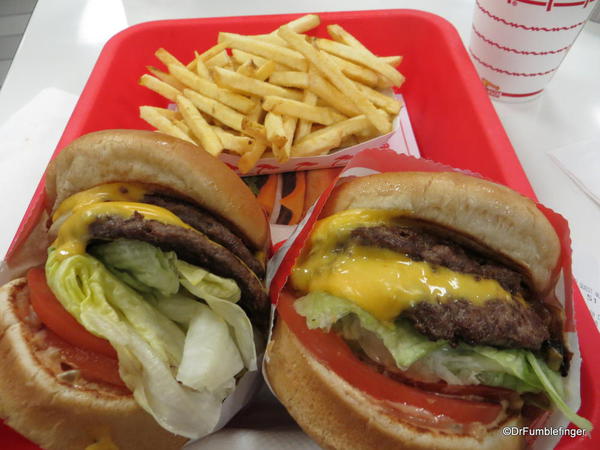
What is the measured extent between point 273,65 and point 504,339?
1.17m

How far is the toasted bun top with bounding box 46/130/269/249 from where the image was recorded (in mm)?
945

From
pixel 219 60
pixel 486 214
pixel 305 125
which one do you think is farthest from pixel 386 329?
pixel 219 60

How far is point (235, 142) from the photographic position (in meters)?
1.48

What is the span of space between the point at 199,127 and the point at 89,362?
0.83m

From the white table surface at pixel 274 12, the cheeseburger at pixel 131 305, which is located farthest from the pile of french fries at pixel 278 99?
the white table surface at pixel 274 12

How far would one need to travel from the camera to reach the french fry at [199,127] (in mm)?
1421

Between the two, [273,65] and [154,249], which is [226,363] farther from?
[273,65]

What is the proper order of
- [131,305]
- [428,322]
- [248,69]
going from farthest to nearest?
[248,69]
[131,305]
[428,322]

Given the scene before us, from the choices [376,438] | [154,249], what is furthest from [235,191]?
[376,438]

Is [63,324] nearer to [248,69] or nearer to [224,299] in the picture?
[224,299]

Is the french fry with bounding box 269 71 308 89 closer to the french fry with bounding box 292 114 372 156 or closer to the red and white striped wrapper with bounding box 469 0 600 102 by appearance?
the french fry with bounding box 292 114 372 156

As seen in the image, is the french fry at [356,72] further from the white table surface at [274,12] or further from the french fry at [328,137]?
the white table surface at [274,12]

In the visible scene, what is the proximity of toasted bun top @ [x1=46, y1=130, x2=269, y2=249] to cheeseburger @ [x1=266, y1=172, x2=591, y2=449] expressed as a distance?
0.24 metres

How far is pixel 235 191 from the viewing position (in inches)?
40.4
